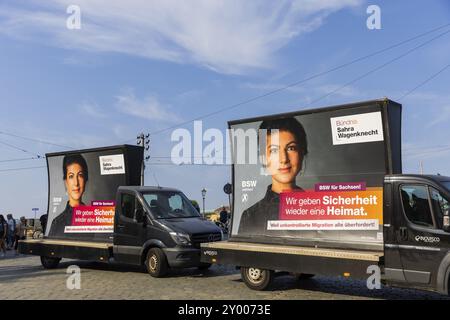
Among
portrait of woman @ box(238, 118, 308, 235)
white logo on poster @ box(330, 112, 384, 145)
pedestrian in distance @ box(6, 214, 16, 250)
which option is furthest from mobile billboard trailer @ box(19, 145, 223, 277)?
pedestrian in distance @ box(6, 214, 16, 250)

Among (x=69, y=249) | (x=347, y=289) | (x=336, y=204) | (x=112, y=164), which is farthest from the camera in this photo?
(x=69, y=249)

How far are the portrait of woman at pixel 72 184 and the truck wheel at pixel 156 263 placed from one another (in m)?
3.41

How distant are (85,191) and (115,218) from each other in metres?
1.85

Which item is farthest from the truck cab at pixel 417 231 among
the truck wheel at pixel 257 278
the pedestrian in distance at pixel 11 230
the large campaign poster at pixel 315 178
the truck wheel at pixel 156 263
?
the pedestrian in distance at pixel 11 230

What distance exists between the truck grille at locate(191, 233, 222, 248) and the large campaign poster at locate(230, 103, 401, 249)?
149cm

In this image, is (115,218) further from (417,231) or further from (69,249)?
(417,231)

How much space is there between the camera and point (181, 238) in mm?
12258

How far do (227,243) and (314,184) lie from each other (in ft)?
7.91

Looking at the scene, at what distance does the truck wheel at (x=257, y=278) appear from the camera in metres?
10.2

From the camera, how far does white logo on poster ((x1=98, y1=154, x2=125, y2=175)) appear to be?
14.0 metres

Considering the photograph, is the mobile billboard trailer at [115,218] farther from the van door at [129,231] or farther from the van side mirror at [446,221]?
the van side mirror at [446,221]

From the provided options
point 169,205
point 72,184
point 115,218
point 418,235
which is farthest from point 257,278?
point 72,184

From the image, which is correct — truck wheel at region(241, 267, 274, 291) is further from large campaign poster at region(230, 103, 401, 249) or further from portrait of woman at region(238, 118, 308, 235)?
portrait of woman at region(238, 118, 308, 235)

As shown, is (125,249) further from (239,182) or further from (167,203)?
(239,182)
